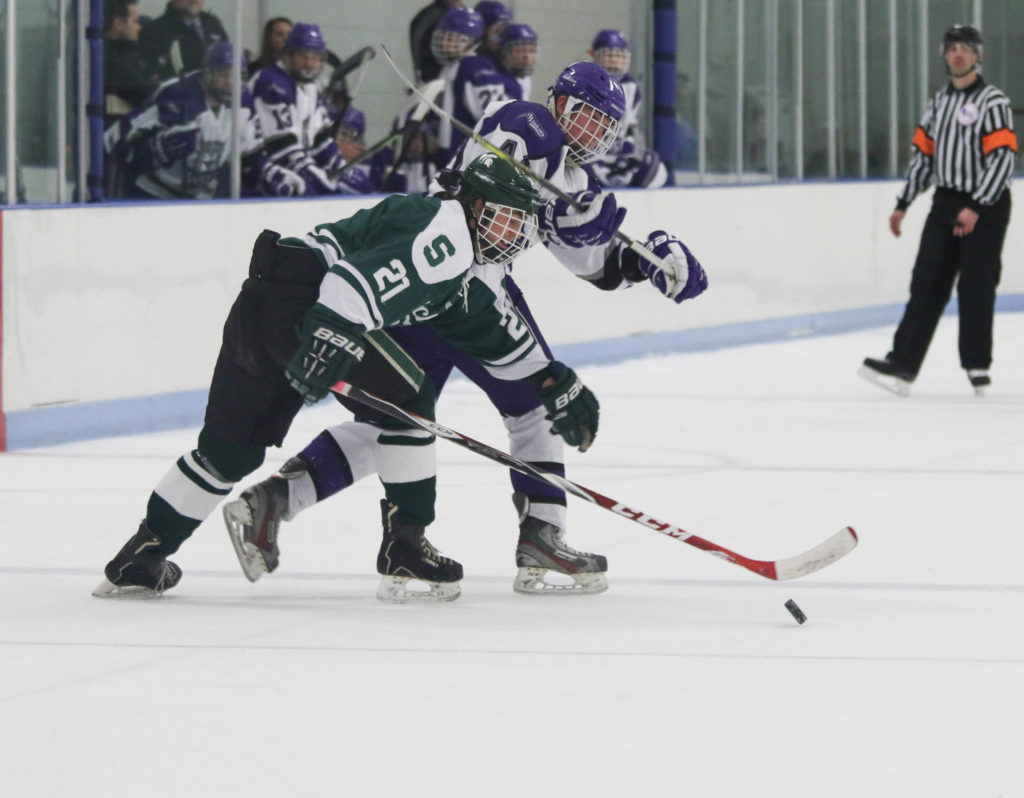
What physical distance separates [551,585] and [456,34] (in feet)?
16.5

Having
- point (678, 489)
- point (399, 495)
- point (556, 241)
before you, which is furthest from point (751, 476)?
point (399, 495)

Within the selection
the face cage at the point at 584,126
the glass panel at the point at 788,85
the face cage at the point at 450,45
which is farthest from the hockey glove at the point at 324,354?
the glass panel at the point at 788,85

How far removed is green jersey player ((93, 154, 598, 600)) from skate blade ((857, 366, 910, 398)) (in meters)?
3.94

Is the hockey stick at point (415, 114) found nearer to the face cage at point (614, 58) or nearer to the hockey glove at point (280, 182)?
the hockey glove at point (280, 182)

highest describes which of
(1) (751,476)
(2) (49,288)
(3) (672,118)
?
(3) (672,118)

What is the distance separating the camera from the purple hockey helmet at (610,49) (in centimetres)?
933

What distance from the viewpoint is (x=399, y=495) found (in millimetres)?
3535

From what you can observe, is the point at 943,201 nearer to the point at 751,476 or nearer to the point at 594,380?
the point at 594,380

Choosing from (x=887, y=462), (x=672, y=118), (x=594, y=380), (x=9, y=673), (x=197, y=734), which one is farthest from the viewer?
(x=672, y=118)

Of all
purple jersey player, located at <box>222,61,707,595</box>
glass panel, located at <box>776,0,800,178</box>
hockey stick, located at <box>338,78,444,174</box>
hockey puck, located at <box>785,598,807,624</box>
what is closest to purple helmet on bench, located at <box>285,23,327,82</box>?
hockey stick, located at <box>338,78,444,174</box>

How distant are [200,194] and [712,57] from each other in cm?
438

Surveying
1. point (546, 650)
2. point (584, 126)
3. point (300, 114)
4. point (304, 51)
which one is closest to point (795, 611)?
point (546, 650)

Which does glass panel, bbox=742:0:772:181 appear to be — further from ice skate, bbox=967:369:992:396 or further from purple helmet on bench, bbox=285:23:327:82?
purple helmet on bench, bbox=285:23:327:82

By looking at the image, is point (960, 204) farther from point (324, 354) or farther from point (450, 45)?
point (324, 354)
